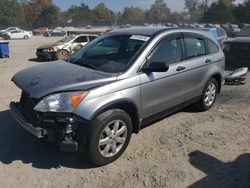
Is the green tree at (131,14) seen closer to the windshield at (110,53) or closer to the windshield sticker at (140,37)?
the windshield at (110,53)

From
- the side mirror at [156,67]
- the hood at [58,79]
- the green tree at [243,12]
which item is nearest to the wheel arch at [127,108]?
the hood at [58,79]

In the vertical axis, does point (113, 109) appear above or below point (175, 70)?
below

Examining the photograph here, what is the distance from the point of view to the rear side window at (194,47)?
5848 mm

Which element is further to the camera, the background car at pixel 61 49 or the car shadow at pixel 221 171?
the background car at pixel 61 49

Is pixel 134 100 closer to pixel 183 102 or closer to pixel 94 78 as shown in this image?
pixel 94 78

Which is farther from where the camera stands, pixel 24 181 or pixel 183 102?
pixel 183 102

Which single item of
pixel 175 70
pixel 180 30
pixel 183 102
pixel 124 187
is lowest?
pixel 124 187

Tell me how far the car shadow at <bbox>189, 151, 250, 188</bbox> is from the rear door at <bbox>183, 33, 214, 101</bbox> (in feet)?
4.87

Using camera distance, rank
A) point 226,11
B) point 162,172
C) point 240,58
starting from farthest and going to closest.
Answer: point 226,11 < point 240,58 < point 162,172

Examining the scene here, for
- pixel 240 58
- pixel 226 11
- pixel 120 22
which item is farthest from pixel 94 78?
pixel 120 22

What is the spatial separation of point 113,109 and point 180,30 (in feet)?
7.36

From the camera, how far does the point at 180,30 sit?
18.9 feet

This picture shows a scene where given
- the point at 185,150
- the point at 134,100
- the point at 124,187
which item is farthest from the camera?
the point at 185,150

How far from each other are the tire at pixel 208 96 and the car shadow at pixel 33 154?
299 centimetres
